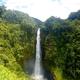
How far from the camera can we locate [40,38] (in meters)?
40.1

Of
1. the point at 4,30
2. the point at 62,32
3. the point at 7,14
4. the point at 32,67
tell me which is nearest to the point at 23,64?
the point at 32,67

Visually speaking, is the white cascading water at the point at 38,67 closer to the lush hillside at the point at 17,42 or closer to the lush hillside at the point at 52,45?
the lush hillside at the point at 52,45

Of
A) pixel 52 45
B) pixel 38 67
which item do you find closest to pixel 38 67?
pixel 38 67

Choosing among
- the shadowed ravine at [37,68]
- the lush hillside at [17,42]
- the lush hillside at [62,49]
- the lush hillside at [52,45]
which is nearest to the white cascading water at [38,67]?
the shadowed ravine at [37,68]

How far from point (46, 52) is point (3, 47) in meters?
9.31

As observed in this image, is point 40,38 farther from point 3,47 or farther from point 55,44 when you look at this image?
point 3,47

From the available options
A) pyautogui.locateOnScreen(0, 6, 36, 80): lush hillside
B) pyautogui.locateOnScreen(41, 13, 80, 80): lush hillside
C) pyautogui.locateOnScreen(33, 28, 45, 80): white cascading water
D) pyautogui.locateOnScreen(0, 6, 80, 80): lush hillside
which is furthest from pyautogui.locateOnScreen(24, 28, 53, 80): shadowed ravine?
pyautogui.locateOnScreen(0, 6, 36, 80): lush hillside

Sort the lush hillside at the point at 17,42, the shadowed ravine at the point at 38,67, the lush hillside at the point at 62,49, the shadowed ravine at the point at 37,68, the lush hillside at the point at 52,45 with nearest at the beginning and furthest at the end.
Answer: the lush hillside at the point at 17,42
the lush hillside at the point at 52,45
the lush hillside at the point at 62,49
the shadowed ravine at the point at 37,68
the shadowed ravine at the point at 38,67

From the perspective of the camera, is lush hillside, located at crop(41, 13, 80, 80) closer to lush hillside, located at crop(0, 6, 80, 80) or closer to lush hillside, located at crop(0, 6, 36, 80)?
lush hillside, located at crop(0, 6, 80, 80)

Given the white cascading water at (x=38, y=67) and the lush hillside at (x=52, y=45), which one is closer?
the lush hillside at (x=52, y=45)

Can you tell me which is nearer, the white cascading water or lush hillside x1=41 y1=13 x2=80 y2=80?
lush hillside x1=41 y1=13 x2=80 y2=80

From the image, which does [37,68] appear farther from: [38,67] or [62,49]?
[62,49]

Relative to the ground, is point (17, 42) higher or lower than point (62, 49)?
higher

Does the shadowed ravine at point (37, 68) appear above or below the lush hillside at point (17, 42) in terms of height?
below
